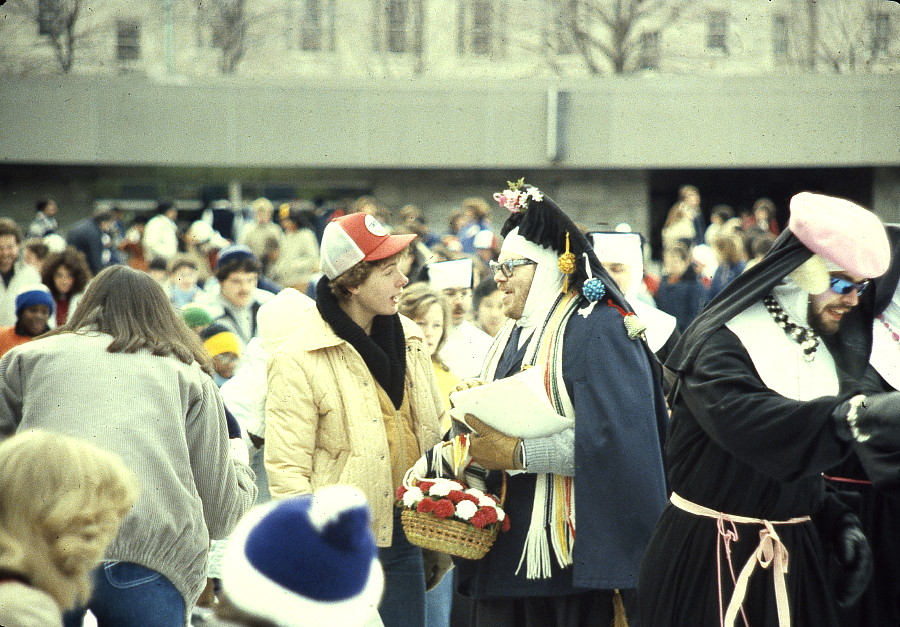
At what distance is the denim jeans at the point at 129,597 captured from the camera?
365 cm

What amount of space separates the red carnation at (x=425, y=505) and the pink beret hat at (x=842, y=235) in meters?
1.65

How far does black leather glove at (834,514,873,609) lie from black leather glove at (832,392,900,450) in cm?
60

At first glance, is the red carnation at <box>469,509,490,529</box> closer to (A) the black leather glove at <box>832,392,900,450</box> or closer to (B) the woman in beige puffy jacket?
(B) the woman in beige puffy jacket

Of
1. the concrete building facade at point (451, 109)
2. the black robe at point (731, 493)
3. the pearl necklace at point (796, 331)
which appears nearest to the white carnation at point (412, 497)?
the black robe at point (731, 493)

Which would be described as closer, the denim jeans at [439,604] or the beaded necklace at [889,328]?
the beaded necklace at [889,328]

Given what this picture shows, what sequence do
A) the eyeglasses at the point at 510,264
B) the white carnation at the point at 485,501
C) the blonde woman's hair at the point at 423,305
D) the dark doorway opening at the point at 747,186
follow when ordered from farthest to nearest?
the dark doorway opening at the point at 747,186 < the blonde woman's hair at the point at 423,305 < the eyeglasses at the point at 510,264 < the white carnation at the point at 485,501

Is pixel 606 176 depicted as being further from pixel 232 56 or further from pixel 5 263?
pixel 5 263

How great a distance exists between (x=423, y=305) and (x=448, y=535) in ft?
7.22

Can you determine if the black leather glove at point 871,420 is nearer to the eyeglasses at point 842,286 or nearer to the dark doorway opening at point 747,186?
the eyeglasses at point 842,286

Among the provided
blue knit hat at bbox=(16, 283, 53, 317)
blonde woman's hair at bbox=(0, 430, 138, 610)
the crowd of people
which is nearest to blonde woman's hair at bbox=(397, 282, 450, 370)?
the crowd of people

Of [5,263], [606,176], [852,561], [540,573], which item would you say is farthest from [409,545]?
[606,176]

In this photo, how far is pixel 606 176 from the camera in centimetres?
1967

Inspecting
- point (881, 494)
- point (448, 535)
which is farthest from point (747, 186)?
point (448, 535)

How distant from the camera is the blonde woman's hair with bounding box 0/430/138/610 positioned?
266 centimetres
